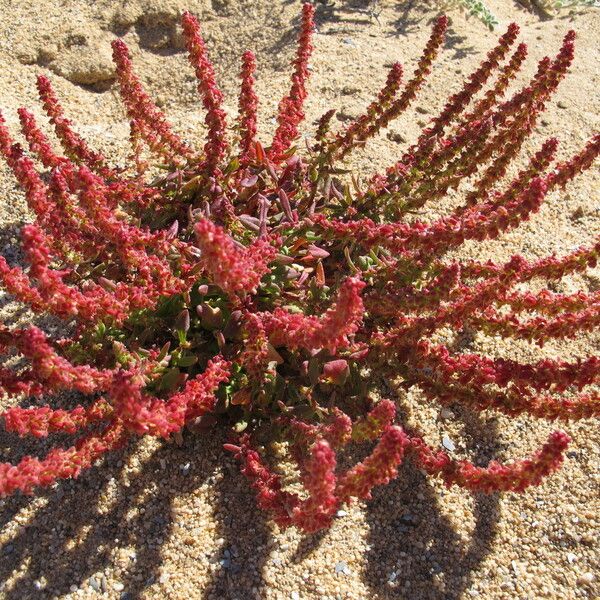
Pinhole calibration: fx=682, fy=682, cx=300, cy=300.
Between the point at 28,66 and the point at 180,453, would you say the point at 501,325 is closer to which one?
the point at 180,453

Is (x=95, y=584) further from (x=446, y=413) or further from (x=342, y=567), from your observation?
(x=446, y=413)

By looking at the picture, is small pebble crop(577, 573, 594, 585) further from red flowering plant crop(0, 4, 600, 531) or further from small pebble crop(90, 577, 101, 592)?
small pebble crop(90, 577, 101, 592)

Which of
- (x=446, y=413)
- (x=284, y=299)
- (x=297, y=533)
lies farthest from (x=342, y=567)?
(x=284, y=299)

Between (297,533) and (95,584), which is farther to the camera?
(297,533)

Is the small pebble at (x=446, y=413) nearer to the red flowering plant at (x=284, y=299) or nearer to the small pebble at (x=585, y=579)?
the red flowering plant at (x=284, y=299)

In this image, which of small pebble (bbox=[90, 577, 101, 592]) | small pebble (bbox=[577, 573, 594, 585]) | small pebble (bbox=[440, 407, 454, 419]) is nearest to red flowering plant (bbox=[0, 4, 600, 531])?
small pebble (bbox=[440, 407, 454, 419])

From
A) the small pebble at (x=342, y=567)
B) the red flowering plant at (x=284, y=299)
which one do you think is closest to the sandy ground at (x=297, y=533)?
the small pebble at (x=342, y=567)

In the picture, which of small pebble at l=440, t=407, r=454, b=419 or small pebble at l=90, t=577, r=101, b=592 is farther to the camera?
small pebble at l=440, t=407, r=454, b=419

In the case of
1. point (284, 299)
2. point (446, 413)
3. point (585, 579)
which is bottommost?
point (585, 579)

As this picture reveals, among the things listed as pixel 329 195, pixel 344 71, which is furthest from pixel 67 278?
pixel 344 71
